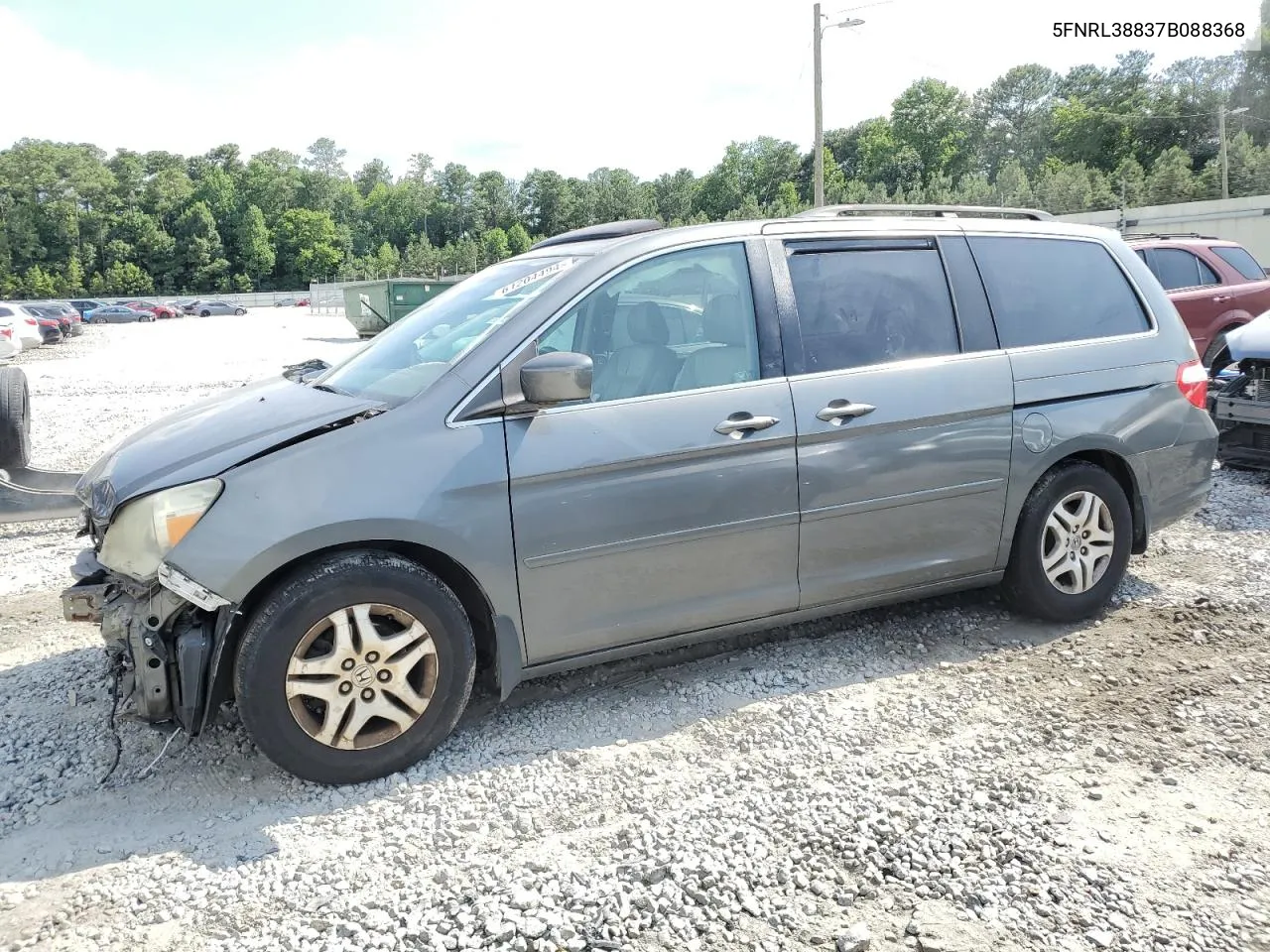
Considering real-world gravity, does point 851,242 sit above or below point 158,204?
below

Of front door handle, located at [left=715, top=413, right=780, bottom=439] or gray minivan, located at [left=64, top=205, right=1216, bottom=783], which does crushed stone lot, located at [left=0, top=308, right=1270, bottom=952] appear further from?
front door handle, located at [left=715, top=413, right=780, bottom=439]

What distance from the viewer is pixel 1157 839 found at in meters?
2.88

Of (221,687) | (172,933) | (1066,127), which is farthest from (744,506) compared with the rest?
(1066,127)

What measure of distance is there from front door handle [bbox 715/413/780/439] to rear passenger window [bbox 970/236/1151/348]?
142 cm

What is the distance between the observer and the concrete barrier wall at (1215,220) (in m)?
32.3

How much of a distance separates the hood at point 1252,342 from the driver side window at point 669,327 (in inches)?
225

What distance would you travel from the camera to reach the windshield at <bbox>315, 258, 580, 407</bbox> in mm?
3592

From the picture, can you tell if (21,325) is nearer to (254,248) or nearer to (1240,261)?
(1240,261)

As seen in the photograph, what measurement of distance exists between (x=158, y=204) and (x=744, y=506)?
448 ft

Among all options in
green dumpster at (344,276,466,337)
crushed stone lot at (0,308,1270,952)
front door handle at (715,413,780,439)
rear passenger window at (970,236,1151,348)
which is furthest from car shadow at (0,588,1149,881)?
green dumpster at (344,276,466,337)

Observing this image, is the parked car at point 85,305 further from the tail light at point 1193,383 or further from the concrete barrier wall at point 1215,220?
the tail light at point 1193,383

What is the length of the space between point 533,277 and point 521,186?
139070 millimetres

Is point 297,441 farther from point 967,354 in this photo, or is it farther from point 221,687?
point 967,354

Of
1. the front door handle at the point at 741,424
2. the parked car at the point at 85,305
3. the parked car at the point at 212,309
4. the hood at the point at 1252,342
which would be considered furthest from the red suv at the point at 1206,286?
the parked car at the point at 212,309
